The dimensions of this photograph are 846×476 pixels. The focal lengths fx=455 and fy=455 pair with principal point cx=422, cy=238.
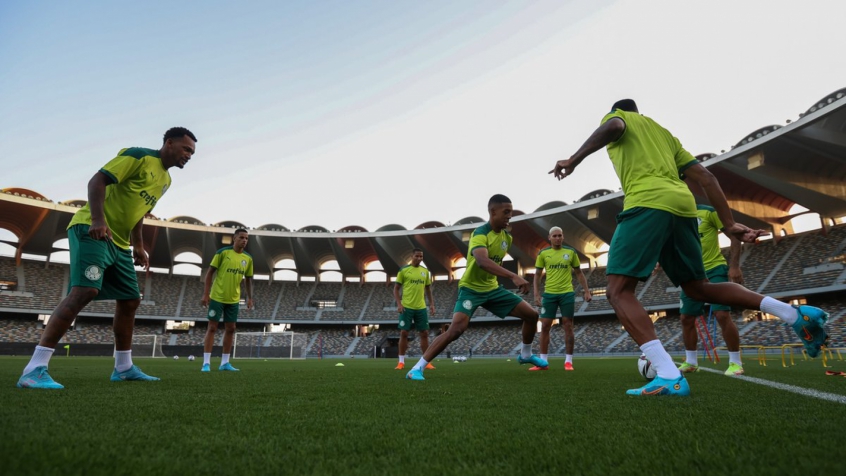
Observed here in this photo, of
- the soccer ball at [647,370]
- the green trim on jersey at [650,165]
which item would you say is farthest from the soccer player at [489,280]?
the green trim on jersey at [650,165]

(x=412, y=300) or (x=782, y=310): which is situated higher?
(x=412, y=300)

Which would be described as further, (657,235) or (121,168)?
(121,168)

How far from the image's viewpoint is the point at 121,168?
3.84 meters

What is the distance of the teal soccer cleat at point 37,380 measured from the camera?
11.0ft

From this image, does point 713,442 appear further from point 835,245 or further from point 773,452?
point 835,245

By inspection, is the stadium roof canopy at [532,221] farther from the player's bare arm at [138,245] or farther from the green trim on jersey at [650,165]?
the player's bare arm at [138,245]

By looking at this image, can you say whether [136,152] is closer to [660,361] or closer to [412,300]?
[660,361]

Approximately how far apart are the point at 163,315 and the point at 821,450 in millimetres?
41548

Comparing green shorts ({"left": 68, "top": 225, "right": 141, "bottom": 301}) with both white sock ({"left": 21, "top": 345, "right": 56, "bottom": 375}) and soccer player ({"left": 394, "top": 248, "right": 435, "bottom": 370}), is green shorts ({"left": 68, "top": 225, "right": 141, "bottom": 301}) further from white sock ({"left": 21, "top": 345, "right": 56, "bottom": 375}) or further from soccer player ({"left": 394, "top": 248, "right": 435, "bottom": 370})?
soccer player ({"left": 394, "top": 248, "right": 435, "bottom": 370})

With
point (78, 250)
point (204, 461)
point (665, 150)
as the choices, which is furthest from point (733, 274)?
point (78, 250)

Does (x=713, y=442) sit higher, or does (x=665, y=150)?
(x=665, y=150)

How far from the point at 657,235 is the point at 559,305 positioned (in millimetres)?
5272

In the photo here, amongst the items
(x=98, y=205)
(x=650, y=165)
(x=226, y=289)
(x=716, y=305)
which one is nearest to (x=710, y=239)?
(x=716, y=305)

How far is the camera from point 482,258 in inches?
203
